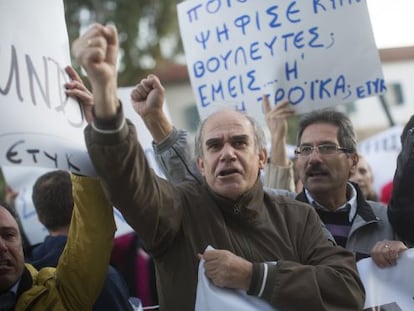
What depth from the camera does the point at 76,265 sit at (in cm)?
242

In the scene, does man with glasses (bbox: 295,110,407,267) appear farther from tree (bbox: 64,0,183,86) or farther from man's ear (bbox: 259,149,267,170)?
tree (bbox: 64,0,183,86)

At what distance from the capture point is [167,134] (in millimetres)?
2855

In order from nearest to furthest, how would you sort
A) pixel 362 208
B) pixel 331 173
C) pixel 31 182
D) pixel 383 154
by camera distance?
pixel 362 208
pixel 331 173
pixel 31 182
pixel 383 154

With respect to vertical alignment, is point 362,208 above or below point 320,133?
below

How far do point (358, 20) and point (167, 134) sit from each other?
1296 millimetres

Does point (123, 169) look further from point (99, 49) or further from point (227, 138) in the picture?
point (227, 138)

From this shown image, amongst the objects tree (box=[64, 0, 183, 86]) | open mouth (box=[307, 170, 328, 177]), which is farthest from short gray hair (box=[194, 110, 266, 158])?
tree (box=[64, 0, 183, 86])

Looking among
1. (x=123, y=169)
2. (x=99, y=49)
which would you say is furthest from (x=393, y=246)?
(x=99, y=49)

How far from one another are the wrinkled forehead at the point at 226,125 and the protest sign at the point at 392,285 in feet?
2.31

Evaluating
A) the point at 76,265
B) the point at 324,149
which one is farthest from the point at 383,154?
the point at 76,265

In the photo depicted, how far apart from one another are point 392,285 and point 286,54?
4.59 feet

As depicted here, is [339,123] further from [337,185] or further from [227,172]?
[227,172]

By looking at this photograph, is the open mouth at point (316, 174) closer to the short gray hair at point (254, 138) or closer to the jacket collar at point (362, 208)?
the jacket collar at point (362, 208)

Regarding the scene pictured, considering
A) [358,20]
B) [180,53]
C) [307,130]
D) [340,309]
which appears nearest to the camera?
[340,309]
